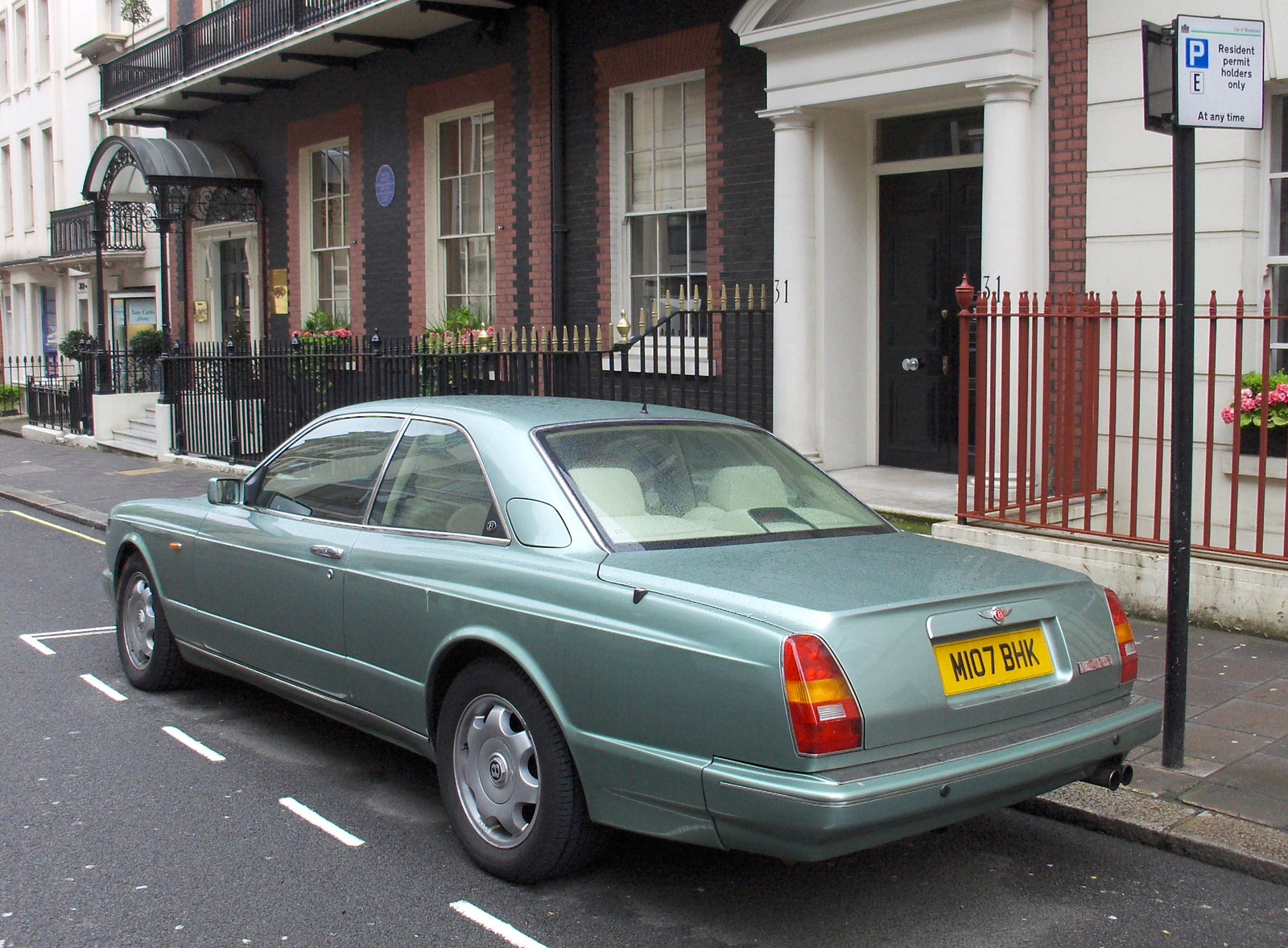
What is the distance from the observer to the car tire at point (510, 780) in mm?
4000

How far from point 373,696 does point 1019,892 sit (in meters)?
2.32

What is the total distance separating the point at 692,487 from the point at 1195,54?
252 cm

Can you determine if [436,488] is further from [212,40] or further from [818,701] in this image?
[212,40]

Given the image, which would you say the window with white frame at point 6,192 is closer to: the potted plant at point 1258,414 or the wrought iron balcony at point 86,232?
the wrought iron balcony at point 86,232

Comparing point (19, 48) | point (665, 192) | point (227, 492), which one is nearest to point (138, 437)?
point (665, 192)

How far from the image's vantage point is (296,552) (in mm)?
5262

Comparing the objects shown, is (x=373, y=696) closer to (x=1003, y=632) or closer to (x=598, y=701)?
(x=598, y=701)

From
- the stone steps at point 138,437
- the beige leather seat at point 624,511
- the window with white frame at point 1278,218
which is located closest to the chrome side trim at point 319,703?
the beige leather seat at point 624,511

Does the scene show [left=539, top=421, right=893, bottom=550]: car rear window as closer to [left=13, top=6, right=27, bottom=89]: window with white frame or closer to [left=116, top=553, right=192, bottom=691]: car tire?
[left=116, top=553, right=192, bottom=691]: car tire

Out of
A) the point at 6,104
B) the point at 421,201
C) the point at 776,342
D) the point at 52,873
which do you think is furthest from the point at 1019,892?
the point at 6,104

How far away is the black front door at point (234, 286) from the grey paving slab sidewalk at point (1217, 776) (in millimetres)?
17634

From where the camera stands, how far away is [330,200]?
18.7m

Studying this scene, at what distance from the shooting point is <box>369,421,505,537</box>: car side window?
4.59 m

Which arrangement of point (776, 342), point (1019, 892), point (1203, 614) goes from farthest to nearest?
point (776, 342) < point (1203, 614) < point (1019, 892)
